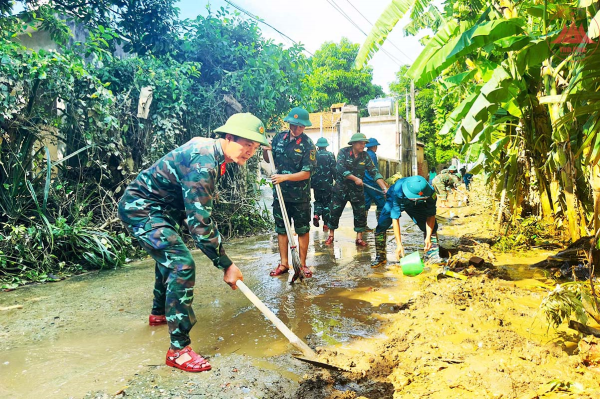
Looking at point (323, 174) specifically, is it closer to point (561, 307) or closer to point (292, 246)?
point (292, 246)

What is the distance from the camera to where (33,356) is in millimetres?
2811

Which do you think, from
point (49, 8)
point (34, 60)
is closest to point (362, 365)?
point (34, 60)

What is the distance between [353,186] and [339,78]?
3032 centimetres

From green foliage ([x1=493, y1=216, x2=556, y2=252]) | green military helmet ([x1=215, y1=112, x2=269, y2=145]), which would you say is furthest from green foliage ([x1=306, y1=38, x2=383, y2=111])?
green military helmet ([x1=215, y1=112, x2=269, y2=145])

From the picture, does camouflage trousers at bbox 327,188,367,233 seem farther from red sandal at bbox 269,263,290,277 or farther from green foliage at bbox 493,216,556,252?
red sandal at bbox 269,263,290,277

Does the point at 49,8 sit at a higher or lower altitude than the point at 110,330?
higher

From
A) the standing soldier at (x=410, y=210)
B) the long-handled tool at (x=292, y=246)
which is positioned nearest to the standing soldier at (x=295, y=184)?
the long-handled tool at (x=292, y=246)

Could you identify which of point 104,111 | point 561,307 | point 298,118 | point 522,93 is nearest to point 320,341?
point 561,307

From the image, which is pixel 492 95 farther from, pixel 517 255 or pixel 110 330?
pixel 110 330

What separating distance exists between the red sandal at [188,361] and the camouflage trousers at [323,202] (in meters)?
5.14

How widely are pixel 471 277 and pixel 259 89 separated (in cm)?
545

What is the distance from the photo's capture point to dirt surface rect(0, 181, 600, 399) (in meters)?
2.30

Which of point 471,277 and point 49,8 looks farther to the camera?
point 49,8

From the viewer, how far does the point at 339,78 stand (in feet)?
116
